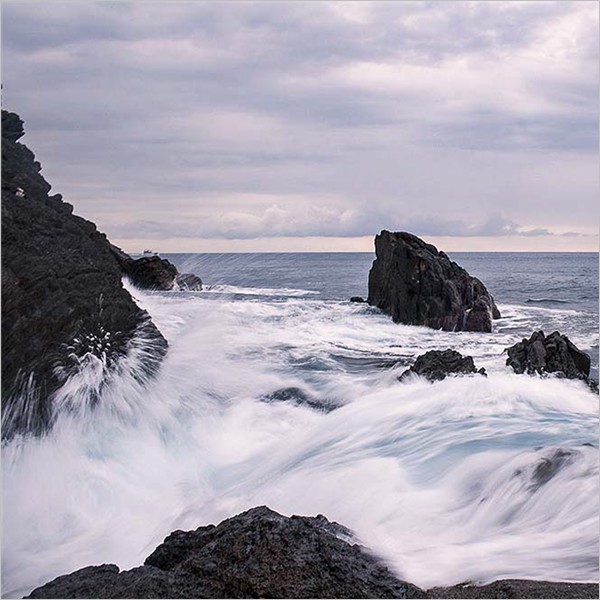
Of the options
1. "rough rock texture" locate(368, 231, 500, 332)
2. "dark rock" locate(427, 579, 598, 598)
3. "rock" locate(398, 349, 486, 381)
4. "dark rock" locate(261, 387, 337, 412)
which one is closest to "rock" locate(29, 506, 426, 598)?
"dark rock" locate(427, 579, 598, 598)

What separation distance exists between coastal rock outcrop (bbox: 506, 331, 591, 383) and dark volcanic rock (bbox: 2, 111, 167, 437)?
5572 mm

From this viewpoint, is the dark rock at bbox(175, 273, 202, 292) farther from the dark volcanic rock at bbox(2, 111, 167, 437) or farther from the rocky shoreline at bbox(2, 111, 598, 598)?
the dark volcanic rock at bbox(2, 111, 167, 437)

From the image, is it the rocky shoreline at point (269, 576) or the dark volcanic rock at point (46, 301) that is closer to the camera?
the rocky shoreline at point (269, 576)

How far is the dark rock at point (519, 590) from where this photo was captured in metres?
3.65

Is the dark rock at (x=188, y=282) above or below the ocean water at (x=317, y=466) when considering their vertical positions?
above

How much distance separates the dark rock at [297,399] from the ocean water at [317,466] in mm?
40

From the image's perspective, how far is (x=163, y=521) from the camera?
5742 mm

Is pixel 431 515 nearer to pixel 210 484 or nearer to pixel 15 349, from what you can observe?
pixel 210 484

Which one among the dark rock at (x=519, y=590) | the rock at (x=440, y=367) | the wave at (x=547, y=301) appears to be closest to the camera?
the dark rock at (x=519, y=590)

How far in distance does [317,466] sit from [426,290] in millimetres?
15217

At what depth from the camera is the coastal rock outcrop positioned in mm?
10945

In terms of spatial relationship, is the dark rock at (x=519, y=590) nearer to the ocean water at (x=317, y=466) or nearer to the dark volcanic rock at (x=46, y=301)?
the ocean water at (x=317, y=466)

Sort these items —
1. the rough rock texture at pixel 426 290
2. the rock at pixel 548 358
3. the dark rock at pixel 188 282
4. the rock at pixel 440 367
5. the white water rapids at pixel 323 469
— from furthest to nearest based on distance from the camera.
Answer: the dark rock at pixel 188 282, the rough rock texture at pixel 426 290, the rock at pixel 548 358, the rock at pixel 440 367, the white water rapids at pixel 323 469

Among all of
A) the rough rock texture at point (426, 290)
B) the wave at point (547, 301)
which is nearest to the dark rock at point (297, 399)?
the rough rock texture at point (426, 290)
